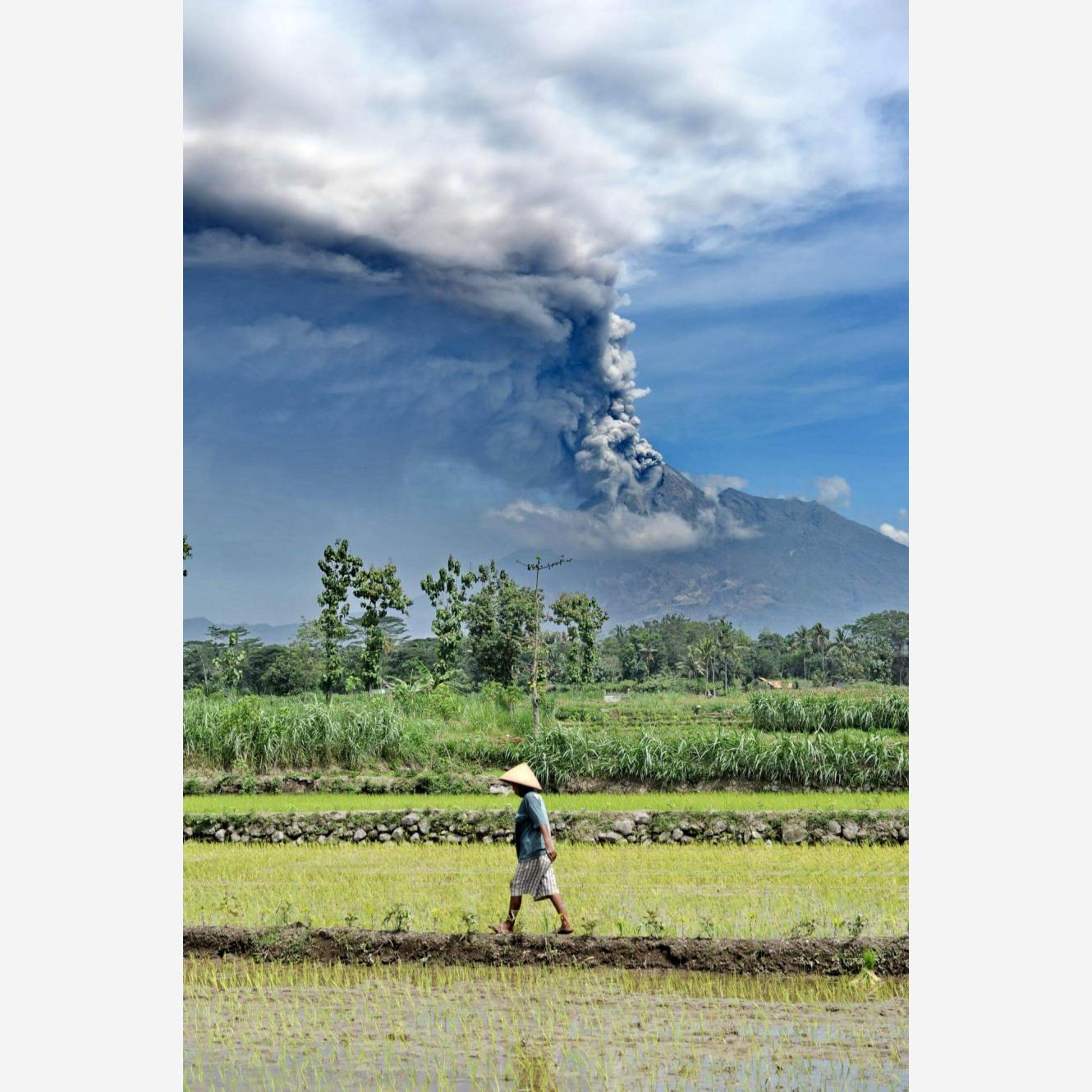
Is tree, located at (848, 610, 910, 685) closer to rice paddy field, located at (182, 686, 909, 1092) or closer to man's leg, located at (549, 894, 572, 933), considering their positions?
rice paddy field, located at (182, 686, 909, 1092)

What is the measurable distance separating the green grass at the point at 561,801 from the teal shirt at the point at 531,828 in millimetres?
6411

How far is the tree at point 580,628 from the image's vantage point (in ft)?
123

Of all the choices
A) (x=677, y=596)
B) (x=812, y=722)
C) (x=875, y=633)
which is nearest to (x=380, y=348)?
(x=677, y=596)

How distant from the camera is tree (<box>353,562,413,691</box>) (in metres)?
30.0

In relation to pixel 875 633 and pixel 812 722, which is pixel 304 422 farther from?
pixel 812 722

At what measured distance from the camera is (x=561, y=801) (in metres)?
15.8

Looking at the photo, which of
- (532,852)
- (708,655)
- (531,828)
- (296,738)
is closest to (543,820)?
(531,828)

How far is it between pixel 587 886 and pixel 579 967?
2488 mm

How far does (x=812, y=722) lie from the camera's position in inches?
956

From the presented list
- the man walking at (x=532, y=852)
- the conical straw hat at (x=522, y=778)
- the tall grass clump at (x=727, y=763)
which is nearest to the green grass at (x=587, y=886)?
the man walking at (x=532, y=852)

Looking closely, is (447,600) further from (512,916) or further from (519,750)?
(512,916)

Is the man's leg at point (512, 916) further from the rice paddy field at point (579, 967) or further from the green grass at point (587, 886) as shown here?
the green grass at point (587, 886)

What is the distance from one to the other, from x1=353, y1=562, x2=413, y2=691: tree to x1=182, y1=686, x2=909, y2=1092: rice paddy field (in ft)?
42.8

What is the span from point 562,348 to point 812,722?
157 feet
